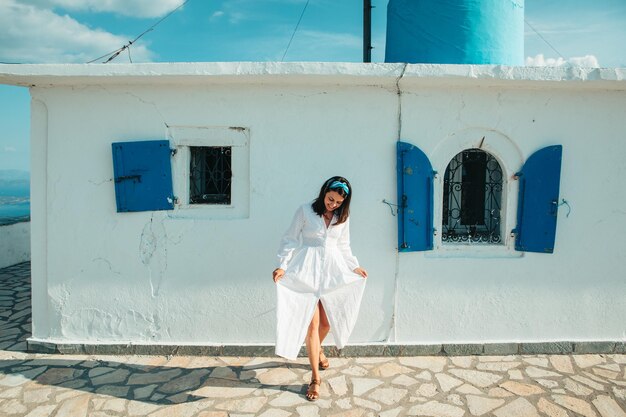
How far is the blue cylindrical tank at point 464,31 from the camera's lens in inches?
213

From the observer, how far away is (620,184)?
453cm


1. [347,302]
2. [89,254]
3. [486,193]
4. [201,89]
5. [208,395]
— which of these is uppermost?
[201,89]

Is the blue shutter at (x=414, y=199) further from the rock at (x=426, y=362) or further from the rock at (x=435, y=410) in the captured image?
the rock at (x=435, y=410)

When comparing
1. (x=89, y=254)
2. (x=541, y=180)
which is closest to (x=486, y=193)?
(x=541, y=180)

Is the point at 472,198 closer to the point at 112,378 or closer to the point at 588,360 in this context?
the point at 588,360

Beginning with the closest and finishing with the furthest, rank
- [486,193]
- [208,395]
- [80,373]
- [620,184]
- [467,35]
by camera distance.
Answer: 1. [208,395]
2. [80,373]
3. [620,184]
4. [486,193]
5. [467,35]

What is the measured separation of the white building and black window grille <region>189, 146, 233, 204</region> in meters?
0.10

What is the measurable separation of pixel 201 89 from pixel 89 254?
7.61ft

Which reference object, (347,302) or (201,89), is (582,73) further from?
(201,89)

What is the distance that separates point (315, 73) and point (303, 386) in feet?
10.5

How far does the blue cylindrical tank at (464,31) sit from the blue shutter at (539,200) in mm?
1826

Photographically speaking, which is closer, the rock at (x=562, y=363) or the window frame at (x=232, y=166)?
the rock at (x=562, y=363)

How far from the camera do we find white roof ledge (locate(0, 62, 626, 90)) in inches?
161

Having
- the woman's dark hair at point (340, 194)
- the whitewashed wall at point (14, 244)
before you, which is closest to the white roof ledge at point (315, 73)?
the woman's dark hair at point (340, 194)
